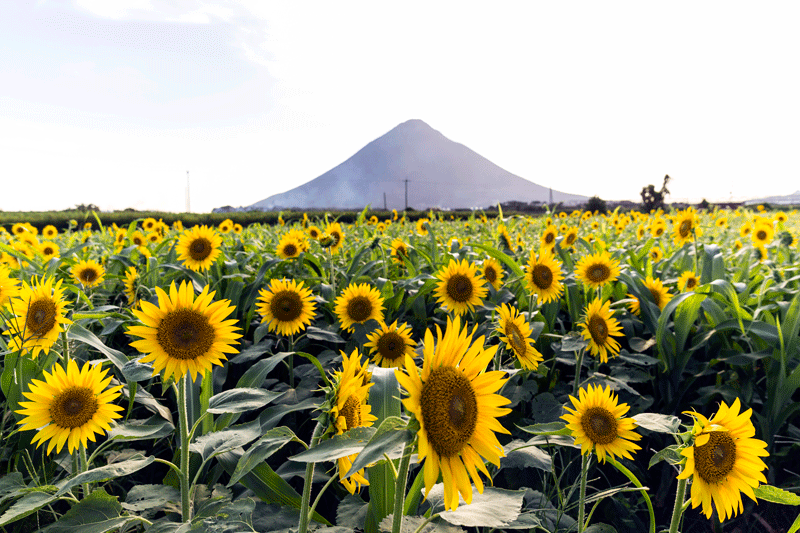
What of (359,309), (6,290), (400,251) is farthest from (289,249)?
(6,290)

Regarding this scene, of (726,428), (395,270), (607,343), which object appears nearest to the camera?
(726,428)

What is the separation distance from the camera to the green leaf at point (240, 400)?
99 centimetres

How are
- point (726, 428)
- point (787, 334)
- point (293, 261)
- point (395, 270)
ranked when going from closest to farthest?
1. point (726, 428)
2. point (787, 334)
3. point (293, 261)
4. point (395, 270)

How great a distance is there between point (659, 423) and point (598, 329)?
81 centimetres

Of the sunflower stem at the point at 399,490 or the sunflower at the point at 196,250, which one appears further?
the sunflower at the point at 196,250

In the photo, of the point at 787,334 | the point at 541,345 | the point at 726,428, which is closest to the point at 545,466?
the point at 726,428

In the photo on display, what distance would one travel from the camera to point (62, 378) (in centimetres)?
115

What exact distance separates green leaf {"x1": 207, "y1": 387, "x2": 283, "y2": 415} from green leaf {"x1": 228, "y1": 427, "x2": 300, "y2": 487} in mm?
121

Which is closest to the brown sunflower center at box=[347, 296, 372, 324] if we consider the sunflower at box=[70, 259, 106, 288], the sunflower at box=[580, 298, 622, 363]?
the sunflower at box=[580, 298, 622, 363]

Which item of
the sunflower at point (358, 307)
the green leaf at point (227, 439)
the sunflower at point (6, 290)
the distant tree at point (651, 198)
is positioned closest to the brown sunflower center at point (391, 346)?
the sunflower at point (358, 307)

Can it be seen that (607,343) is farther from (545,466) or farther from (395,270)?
(395,270)

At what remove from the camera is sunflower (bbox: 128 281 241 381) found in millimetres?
1077

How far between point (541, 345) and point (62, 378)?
6.85ft

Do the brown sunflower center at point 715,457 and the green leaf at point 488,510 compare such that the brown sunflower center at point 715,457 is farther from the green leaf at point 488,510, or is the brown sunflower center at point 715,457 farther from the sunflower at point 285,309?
the sunflower at point 285,309
